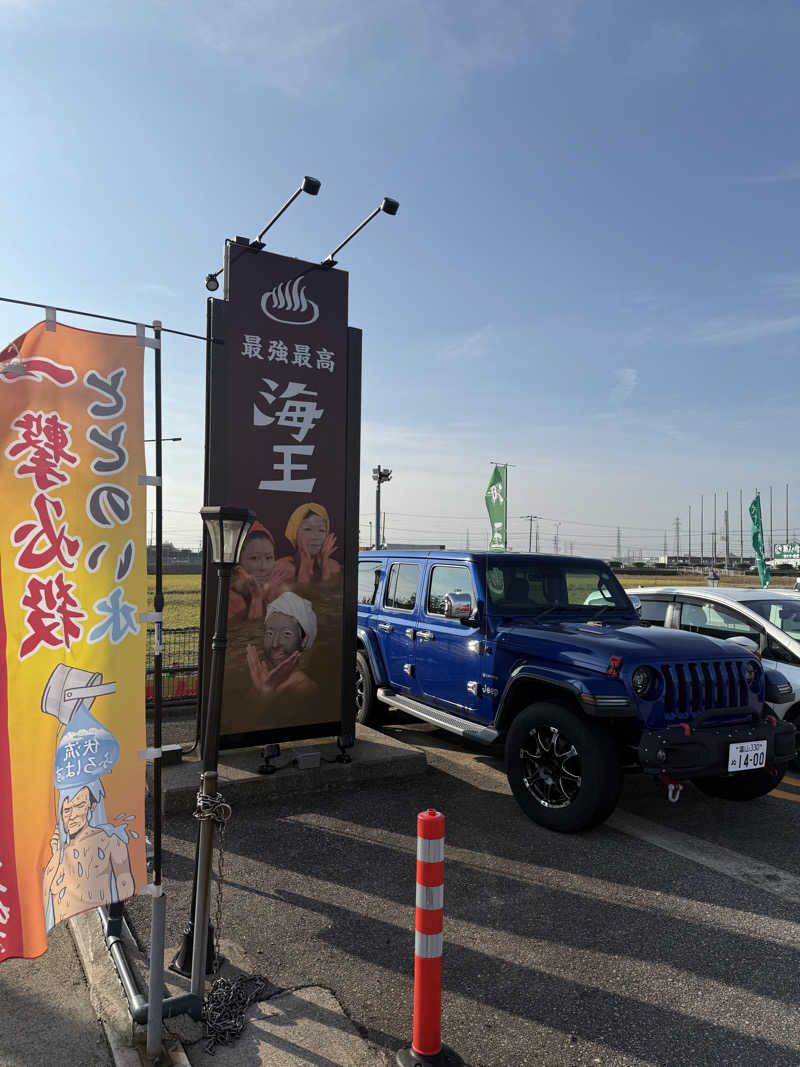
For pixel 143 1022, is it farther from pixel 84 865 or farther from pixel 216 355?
pixel 216 355

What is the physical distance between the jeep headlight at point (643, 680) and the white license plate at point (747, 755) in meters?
0.65

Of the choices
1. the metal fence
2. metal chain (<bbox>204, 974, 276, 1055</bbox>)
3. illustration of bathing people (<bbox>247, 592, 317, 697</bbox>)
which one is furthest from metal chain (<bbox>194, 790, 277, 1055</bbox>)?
the metal fence

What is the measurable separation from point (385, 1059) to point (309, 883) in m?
1.59

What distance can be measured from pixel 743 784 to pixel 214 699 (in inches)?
178

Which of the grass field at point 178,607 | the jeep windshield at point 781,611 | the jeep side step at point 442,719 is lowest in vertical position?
the grass field at point 178,607

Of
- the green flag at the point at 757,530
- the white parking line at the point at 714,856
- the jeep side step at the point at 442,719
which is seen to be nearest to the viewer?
the white parking line at the point at 714,856

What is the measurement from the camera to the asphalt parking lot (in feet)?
9.80

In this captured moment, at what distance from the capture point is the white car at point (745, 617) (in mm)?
6758

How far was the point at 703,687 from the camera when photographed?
16.6 feet

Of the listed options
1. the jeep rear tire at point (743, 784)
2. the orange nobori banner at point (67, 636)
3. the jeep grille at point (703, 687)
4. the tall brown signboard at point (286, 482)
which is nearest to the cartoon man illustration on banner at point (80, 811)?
the orange nobori banner at point (67, 636)

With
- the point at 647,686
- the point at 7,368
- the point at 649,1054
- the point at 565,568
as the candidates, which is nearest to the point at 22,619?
the point at 7,368

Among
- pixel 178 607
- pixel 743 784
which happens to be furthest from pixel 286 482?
pixel 178 607

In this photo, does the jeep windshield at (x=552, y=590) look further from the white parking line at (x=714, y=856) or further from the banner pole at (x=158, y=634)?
the banner pole at (x=158, y=634)

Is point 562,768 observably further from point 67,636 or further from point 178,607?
point 178,607
